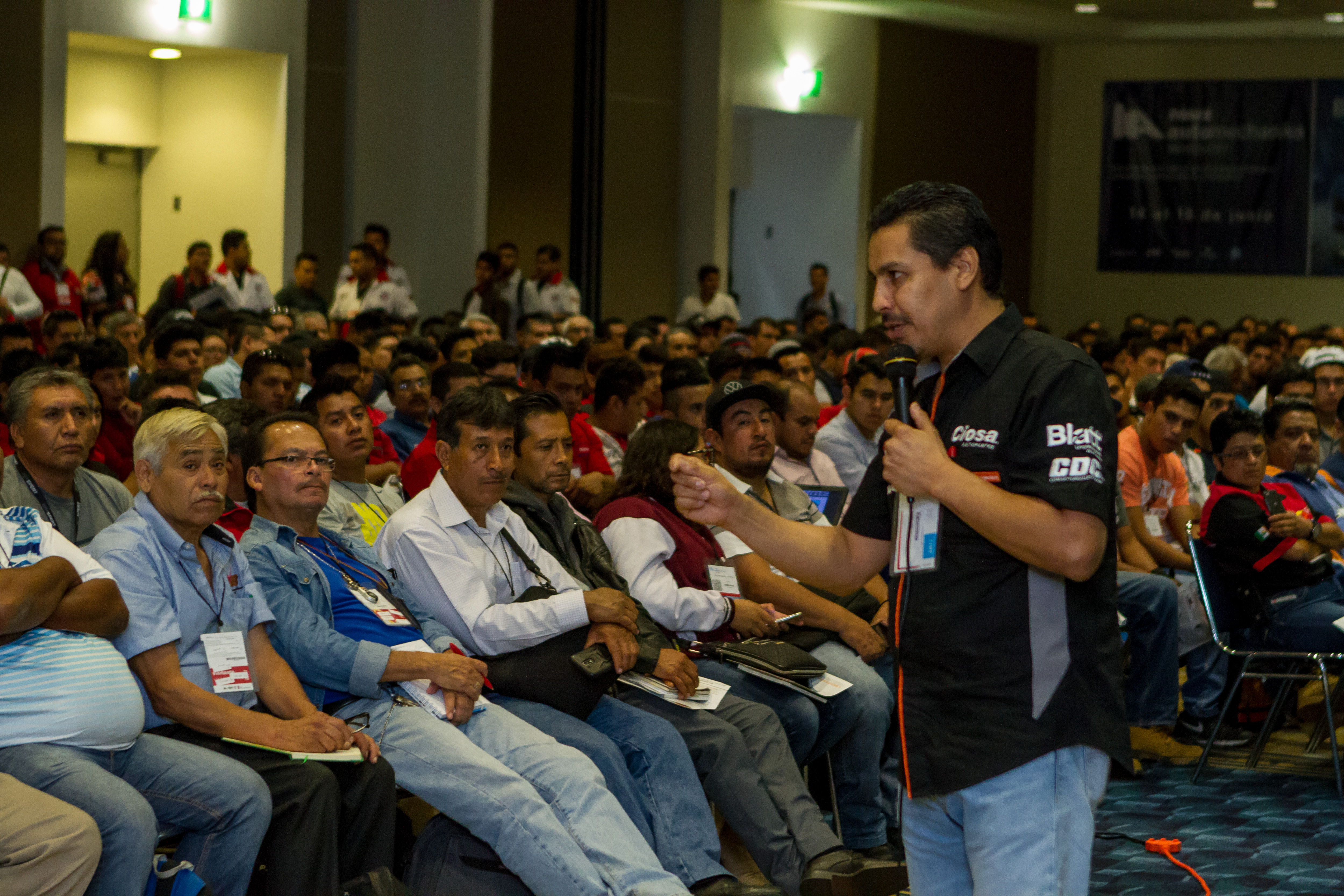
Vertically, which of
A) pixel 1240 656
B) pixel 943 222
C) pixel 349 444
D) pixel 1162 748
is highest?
pixel 943 222

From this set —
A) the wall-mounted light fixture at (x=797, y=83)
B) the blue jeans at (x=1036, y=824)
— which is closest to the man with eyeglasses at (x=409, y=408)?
the blue jeans at (x=1036, y=824)

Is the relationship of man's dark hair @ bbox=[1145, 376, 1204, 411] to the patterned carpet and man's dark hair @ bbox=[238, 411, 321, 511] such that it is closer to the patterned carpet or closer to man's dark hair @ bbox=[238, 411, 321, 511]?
the patterned carpet

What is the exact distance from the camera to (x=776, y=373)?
665 centimetres

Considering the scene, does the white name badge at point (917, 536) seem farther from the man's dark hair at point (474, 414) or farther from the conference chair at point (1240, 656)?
the conference chair at point (1240, 656)

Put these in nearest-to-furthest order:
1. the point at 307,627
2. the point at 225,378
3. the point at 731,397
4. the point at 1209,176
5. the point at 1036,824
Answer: the point at 1036,824 → the point at 307,627 → the point at 731,397 → the point at 225,378 → the point at 1209,176

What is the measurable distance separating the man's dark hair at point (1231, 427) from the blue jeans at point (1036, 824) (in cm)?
380

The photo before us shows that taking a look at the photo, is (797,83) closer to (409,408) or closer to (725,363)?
(725,363)

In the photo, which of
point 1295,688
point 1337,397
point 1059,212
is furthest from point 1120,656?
point 1059,212

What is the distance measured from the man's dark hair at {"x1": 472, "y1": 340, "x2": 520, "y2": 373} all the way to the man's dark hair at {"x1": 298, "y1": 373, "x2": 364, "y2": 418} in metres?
1.82

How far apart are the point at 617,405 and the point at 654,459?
178 cm

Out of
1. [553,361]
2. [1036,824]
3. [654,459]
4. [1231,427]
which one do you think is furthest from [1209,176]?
[1036,824]

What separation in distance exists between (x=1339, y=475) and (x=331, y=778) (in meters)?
4.49

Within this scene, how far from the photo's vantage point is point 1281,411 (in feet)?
18.8

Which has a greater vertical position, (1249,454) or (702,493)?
(702,493)
